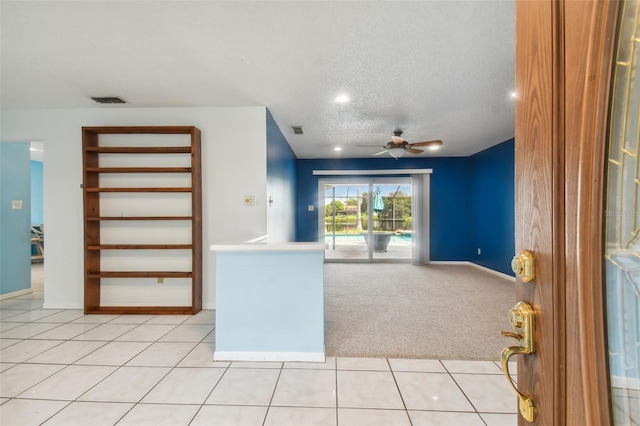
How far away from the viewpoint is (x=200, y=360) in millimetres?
2219

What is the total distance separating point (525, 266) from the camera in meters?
0.57

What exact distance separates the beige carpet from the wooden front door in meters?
1.99

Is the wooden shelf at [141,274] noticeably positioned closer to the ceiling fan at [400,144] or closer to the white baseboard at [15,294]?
the white baseboard at [15,294]

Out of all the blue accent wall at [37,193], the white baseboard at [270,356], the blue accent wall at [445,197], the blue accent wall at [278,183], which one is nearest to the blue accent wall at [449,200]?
the blue accent wall at [445,197]

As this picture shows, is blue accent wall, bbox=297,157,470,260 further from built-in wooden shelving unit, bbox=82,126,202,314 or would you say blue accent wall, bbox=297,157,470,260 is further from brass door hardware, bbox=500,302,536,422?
brass door hardware, bbox=500,302,536,422

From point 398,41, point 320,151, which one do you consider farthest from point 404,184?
point 398,41

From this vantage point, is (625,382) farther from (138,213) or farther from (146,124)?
(146,124)

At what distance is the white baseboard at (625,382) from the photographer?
422 mm

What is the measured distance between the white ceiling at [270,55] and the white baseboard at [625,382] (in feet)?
6.63

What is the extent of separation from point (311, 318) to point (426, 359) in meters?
0.98

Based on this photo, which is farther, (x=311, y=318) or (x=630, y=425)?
(x=311, y=318)

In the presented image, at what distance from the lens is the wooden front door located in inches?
17.2

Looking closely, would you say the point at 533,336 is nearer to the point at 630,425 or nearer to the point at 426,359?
the point at 630,425

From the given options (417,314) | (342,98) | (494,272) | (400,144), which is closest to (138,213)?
(342,98)
